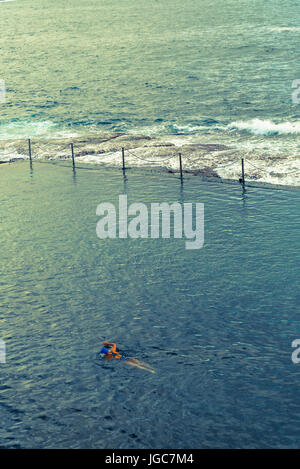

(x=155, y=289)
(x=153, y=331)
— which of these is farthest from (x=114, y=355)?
(x=155, y=289)

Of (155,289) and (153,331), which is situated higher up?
(155,289)

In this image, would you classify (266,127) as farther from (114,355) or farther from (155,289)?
(114,355)

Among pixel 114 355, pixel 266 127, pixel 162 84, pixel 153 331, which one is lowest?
pixel 114 355

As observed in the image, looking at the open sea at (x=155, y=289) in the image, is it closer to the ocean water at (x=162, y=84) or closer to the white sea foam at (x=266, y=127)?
the white sea foam at (x=266, y=127)

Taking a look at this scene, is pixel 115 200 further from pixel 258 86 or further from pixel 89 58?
pixel 89 58

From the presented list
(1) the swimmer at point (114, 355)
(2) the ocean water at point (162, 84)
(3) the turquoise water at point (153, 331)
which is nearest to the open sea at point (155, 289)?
(3) the turquoise water at point (153, 331)

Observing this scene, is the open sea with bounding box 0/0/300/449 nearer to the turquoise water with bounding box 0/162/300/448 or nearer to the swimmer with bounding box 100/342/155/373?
the turquoise water with bounding box 0/162/300/448

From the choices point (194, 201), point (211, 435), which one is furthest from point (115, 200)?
point (211, 435)
